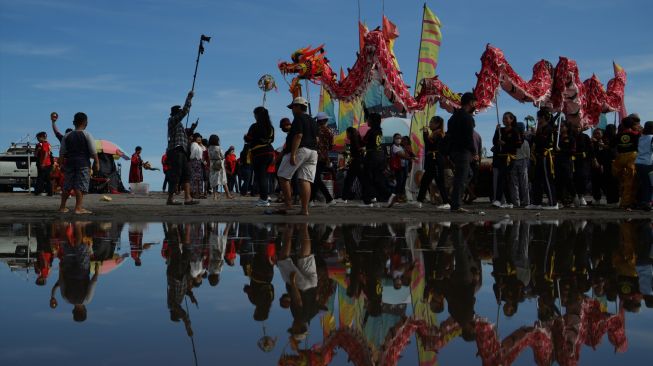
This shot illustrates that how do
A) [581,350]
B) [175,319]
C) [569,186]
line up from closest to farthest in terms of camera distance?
[581,350]
[175,319]
[569,186]

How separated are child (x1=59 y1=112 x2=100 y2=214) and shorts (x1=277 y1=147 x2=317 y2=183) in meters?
2.99

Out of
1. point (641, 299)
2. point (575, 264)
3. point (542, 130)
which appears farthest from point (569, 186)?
point (641, 299)

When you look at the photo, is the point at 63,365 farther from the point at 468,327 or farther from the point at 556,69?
the point at 556,69

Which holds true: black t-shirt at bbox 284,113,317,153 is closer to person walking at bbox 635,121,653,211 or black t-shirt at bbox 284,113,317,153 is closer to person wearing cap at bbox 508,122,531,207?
person wearing cap at bbox 508,122,531,207

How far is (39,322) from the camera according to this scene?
360 centimetres

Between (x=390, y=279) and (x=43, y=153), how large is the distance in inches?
824

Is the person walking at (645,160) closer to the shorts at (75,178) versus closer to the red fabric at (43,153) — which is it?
the shorts at (75,178)

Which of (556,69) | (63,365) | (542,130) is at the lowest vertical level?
(63,365)

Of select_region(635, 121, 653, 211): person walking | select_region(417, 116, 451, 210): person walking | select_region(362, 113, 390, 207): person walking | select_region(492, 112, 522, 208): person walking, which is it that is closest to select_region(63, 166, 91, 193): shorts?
select_region(362, 113, 390, 207): person walking

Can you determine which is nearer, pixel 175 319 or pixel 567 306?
pixel 175 319

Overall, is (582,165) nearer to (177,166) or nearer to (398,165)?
(398,165)

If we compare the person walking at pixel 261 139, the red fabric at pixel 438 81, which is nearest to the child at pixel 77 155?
the person walking at pixel 261 139

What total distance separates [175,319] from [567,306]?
6.76 ft

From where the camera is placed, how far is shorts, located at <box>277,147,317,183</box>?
38.7 feet
